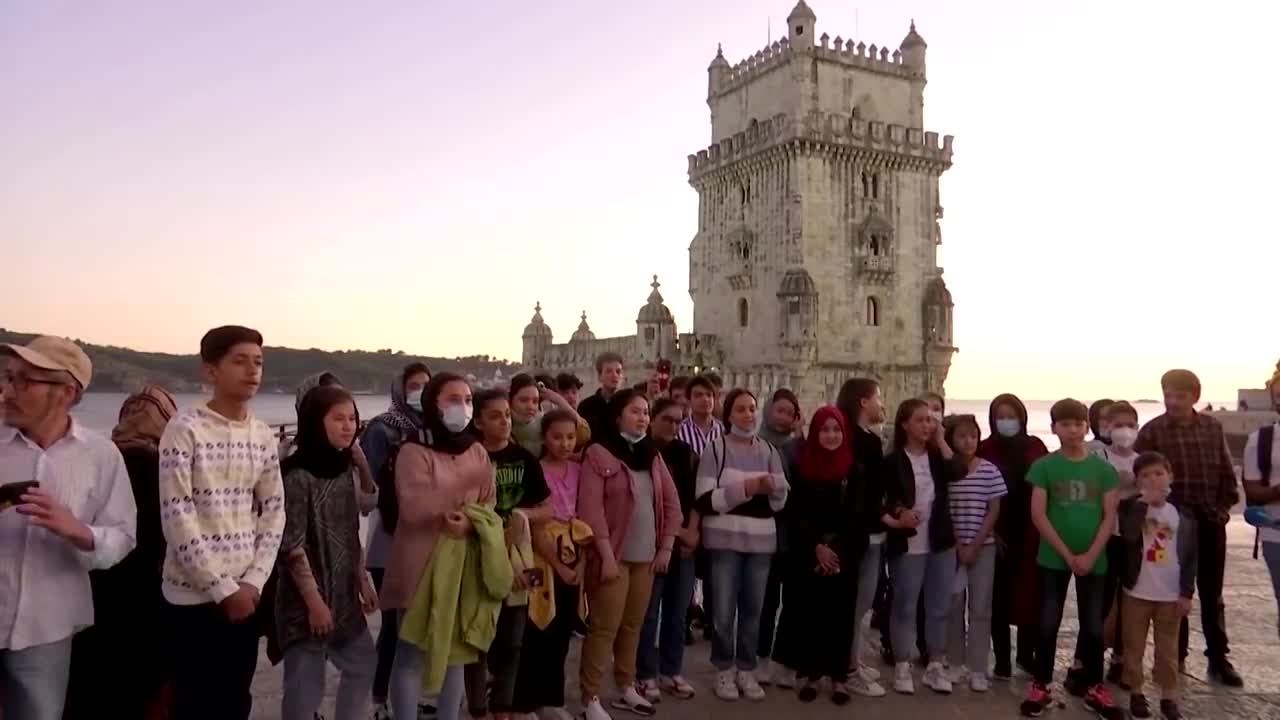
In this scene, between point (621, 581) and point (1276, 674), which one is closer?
point (621, 581)

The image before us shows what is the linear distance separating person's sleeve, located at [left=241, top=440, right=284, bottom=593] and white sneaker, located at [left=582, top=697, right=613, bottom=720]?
96.1 inches

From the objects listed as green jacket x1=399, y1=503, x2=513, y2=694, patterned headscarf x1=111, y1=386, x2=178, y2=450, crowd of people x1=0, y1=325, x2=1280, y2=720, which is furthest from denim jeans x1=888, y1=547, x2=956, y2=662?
patterned headscarf x1=111, y1=386, x2=178, y2=450

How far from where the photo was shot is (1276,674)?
7.15 metres

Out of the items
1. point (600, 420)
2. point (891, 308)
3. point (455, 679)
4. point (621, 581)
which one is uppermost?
point (891, 308)

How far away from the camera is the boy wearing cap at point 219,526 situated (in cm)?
400

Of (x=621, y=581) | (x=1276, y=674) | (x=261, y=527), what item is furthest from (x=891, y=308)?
(x=261, y=527)

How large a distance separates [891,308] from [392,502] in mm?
29242

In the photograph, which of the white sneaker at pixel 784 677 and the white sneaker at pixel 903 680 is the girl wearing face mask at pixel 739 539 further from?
the white sneaker at pixel 903 680

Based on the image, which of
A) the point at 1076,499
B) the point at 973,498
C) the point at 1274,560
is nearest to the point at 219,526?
the point at 973,498

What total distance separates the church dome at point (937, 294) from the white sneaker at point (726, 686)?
1115 inches

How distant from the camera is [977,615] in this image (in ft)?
22.3

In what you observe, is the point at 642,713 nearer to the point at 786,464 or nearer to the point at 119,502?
the point at 786,464

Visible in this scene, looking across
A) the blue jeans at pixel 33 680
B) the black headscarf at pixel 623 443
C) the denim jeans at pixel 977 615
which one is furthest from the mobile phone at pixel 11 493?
the denim jeans at pixel 977 615

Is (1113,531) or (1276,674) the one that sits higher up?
(1113,531)
